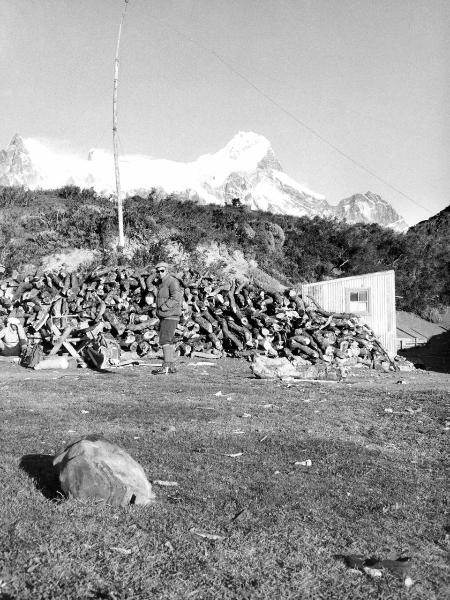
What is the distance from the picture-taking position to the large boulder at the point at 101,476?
387cm

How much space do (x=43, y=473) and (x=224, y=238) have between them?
2584 cm

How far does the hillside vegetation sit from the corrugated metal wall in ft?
23.0

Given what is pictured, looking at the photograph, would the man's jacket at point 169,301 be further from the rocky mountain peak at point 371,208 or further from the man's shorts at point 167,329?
the rocky mountain peak at point 371,208

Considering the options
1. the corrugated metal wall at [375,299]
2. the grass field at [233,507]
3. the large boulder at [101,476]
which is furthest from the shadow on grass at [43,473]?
the corrugated metal wall at [375,299]

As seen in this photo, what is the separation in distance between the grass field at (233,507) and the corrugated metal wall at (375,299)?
15.2m

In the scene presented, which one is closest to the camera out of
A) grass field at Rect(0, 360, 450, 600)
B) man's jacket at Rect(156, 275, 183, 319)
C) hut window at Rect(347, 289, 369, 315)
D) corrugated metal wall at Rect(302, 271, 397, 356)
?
grass field at Rect(0, 360, 450, 600)

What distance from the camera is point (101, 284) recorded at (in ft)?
59.2

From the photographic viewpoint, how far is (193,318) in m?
17.7

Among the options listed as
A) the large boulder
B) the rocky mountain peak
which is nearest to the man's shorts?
the large boulder

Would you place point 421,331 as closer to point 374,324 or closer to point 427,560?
point 374,324

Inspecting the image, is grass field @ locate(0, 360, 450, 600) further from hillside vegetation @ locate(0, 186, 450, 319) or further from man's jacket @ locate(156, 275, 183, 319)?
hillside vegetation @ locate(0, 186, 450, 319)

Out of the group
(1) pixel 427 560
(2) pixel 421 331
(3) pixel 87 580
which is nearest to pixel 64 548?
(3) pixel 87 580

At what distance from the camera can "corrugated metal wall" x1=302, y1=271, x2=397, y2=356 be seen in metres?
22.7

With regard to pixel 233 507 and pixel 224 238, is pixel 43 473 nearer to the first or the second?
pixel 233 507
